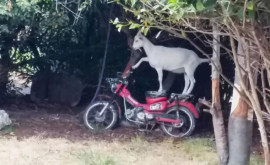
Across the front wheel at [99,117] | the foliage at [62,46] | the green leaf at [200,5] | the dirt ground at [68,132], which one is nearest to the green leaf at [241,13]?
the green leaf at [200,5]

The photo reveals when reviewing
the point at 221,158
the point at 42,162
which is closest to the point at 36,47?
the point at 42,162

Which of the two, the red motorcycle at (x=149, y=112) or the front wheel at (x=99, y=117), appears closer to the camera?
the red motorcycle at (x=149, y=112)

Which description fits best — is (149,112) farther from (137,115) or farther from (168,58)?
(168,58)

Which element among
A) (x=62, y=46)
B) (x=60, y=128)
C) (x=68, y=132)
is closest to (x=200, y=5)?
(x=68, y=132)

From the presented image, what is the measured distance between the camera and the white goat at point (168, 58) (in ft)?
26.6

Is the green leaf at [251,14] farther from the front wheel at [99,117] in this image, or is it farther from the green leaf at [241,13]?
the front wheel at [99,117]

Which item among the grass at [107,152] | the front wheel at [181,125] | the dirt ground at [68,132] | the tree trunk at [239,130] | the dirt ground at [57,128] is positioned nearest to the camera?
the tree trunk at [239,130]

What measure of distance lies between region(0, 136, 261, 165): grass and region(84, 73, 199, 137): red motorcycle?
1.16ft

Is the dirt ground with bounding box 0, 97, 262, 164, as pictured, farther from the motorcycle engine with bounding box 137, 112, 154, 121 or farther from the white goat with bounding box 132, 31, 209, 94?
the white goat with bounding box 132, 31, 209, 94

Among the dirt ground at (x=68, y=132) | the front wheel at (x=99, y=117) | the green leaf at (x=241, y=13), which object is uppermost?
the green leaf at (x=241, y=13)

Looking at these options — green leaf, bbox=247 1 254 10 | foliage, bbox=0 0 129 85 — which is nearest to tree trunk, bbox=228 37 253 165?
green leaf, bbox=247 1 254 10

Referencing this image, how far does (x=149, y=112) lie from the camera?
8.06 m

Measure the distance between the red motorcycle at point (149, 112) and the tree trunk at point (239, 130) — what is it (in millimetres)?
2461

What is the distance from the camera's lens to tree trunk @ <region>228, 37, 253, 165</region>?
534 centimetres
